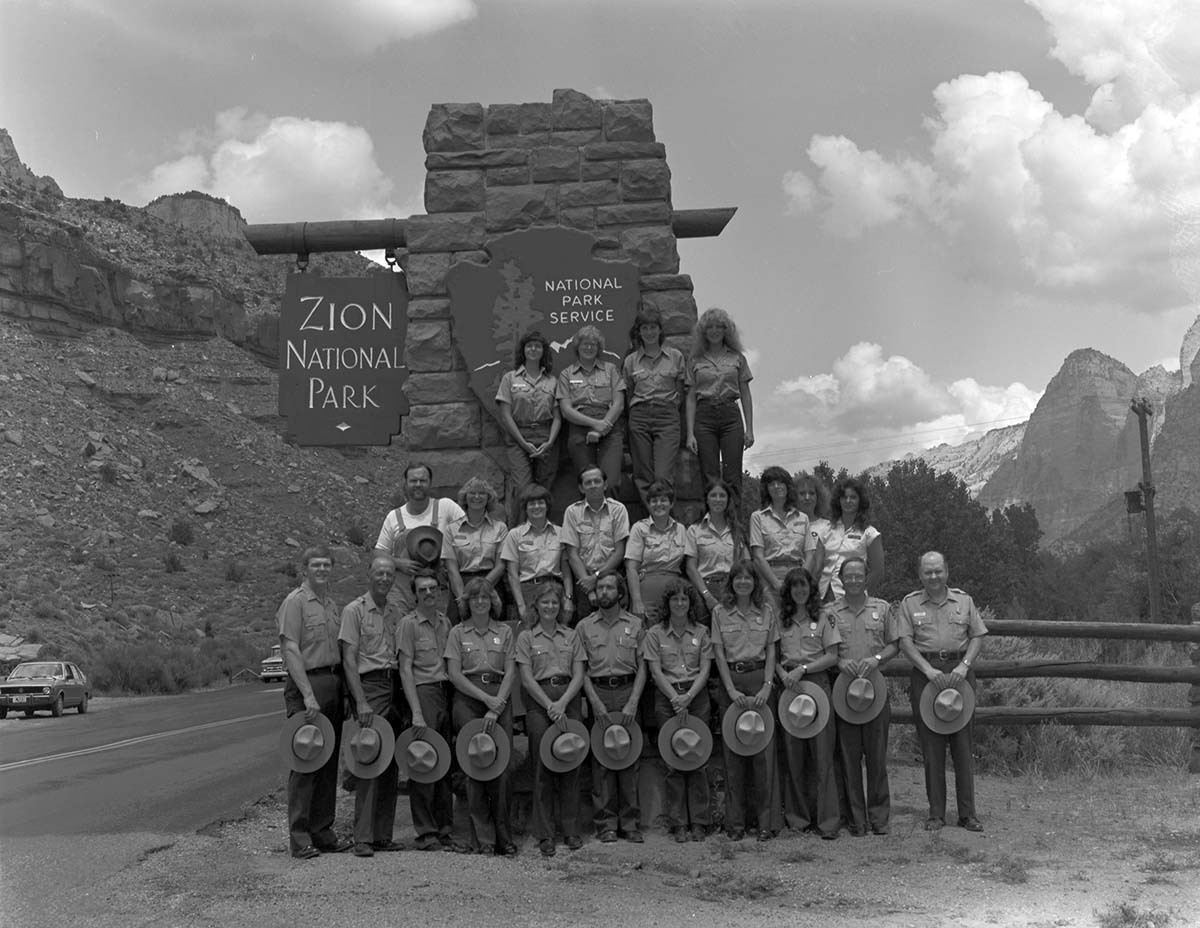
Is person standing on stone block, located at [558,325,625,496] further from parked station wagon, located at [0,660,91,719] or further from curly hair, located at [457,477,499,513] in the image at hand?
parked station wagon, located at [0,660,91,719]

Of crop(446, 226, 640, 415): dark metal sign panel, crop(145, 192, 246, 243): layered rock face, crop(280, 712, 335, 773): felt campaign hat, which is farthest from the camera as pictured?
crop(145, 192, 246, 243): layered rock face

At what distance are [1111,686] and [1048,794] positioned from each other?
437cm

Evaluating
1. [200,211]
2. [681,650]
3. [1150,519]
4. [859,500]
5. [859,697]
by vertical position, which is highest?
[200,211]

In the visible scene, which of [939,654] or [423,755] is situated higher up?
[939,654]

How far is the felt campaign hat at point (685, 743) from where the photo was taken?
6.92 meters

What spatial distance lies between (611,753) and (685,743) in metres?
0.44

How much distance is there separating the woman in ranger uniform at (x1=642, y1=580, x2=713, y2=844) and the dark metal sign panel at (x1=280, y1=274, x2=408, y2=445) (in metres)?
2.99

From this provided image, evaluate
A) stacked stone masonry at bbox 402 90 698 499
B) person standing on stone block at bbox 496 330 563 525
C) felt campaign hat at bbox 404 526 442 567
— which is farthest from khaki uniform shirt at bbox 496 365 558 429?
felt campaign hat at bbox 404 526 442 567

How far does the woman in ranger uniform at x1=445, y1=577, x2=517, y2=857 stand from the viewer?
22.3 feet

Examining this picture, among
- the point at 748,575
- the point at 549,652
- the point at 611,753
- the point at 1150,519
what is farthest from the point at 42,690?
the point at 1150,519

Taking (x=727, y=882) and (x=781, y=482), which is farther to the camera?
(x=781, y=482)

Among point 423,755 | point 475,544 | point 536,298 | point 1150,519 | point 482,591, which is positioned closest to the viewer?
point 423,755

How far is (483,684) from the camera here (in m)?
6.91

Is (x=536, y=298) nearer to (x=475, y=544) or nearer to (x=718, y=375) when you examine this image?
(x=718, y=375)
